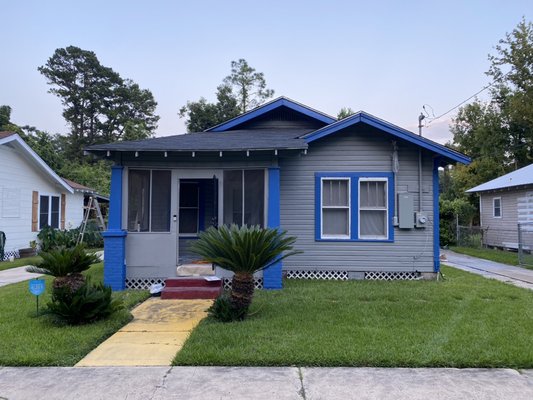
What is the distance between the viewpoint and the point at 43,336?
4969 millimetres

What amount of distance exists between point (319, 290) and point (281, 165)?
307 centimetres

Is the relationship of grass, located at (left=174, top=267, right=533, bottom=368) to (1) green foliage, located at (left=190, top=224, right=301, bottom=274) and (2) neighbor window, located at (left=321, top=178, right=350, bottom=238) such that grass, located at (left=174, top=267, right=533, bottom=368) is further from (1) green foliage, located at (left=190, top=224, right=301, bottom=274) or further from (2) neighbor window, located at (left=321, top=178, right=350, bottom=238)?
(2) neighbor window, located at (left=321, top=178, right=350, bottom=238)

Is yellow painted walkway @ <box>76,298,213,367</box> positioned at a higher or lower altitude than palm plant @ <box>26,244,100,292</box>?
lower

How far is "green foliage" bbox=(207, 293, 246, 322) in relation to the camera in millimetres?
5699

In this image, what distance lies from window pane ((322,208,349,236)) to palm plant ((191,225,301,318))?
12.1 ft

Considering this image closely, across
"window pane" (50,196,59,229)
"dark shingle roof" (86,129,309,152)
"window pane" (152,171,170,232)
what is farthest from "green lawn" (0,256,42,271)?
"dark shingle roof" (86,129,309,152)

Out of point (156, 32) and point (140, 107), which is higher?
point (140, 107)

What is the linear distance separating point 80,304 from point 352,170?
628 cm

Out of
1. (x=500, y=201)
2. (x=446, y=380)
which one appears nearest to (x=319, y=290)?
(x=446, y=380)

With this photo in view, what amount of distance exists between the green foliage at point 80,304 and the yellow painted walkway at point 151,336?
0.47 m

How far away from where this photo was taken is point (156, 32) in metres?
14.5

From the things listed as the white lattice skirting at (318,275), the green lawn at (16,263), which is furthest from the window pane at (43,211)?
the white lattice skirting at (318,275)

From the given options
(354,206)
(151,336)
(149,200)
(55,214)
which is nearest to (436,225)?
(354,206)

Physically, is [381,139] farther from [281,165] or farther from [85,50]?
[85,50]
